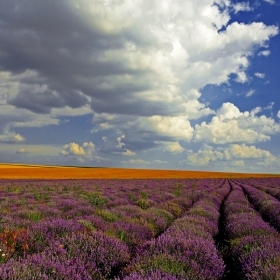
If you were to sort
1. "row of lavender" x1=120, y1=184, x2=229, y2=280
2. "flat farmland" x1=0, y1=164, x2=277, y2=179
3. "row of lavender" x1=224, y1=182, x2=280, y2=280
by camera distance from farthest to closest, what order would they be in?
"flat farmland" x1=0, y1=164, x2=277, y2=179 → "row of lavender" x1=224, y1=182, x2=280, y2=280 → "row of lavender" x1=120, y1=184, x2=229, y2=280

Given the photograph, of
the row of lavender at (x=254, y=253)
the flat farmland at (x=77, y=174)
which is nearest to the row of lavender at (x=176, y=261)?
the row of lavender at (x=254, y=253)

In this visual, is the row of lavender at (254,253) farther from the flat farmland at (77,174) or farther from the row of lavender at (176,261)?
the flat farmland at (77,174)

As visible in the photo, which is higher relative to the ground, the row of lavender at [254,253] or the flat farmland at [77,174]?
the row of lavender at [254,253]

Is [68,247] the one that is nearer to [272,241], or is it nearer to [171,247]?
[171,247]

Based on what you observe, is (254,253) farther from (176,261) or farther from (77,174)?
(77,174)

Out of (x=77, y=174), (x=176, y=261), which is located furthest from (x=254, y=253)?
(x=77, y=174)

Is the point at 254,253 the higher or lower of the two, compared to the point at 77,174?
higher

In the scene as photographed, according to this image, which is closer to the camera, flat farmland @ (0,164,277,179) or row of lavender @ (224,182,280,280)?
row of lavender @ (224,182,280,280)

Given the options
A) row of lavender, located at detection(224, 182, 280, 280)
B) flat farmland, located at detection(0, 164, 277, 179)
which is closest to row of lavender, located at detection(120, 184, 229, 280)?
row of lavender, located at detection(224, 182, 280, 280)

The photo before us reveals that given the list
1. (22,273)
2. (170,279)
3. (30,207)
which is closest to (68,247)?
(22,273)

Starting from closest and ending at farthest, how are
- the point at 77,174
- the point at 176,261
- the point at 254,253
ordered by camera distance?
the point at 176,261 < the point at 254,253 < the point at 77,174

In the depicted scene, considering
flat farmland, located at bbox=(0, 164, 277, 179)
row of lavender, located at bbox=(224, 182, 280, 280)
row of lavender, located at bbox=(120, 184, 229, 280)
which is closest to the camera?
row of lavender, located at bbox=(120, 184, 229, 280)

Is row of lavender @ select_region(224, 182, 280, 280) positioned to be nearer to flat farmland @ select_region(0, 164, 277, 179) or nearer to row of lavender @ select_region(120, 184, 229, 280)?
row of lavender @ select_region(120, 184, 229, 280)

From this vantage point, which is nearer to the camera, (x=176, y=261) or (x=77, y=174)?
(x=176, y=261)
